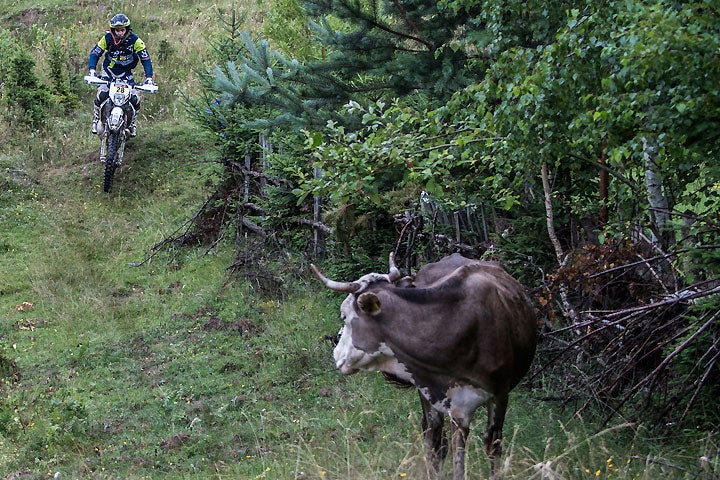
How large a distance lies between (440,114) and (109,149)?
8975 mm

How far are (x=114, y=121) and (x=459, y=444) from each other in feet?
34.6

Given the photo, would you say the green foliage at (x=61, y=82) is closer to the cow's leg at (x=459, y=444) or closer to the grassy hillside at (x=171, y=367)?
the grassy hillside at (x=171, y=367)

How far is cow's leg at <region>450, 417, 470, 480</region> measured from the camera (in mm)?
5430

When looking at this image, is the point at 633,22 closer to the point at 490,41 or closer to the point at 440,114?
the point at 440,114

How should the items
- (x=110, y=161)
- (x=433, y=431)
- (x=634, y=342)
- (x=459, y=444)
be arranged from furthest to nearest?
(x=110, y=161), (x=634, y=342), (x=433, y=431), (x=459, y=444)

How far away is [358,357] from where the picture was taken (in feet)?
18.6

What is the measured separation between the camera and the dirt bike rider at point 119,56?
49.0 ft

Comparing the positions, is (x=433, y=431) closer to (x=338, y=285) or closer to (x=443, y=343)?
(x=443, y=343)

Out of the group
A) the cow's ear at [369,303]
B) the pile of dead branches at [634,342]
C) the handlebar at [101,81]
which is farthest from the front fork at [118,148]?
the cow's ear at [369,303]

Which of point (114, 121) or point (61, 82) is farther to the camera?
point (61, 82)

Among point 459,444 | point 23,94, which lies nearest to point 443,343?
point 459,444

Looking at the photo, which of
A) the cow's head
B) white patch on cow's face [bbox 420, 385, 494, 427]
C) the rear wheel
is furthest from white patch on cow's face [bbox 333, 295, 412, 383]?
the rear wheel

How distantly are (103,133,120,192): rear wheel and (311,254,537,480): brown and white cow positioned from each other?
9.70 meters

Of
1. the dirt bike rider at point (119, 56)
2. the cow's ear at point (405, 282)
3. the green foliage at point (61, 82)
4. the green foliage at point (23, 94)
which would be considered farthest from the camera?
the green foliage at point (61, 82)
